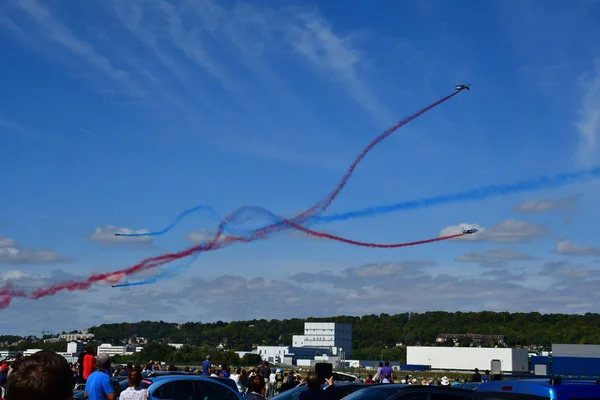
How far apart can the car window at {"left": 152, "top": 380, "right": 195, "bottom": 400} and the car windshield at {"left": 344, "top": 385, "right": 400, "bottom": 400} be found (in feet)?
14.0

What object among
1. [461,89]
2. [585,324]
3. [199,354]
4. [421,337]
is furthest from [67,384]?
[421,337]

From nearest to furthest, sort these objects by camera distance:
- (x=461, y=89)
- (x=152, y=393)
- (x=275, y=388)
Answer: (x=152, y=393)
(x=275, y=388)
(x=461, y=89)

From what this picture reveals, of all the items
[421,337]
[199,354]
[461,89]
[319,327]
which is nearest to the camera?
[461,89]

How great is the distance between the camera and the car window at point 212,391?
14.8 m

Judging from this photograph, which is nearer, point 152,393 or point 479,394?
point 479,394

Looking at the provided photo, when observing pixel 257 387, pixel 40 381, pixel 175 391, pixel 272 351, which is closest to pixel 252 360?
pixel 272 351

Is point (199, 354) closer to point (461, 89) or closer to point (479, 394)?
point (461, 89)

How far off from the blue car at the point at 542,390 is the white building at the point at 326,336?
14850cm

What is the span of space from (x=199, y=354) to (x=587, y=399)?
321ft

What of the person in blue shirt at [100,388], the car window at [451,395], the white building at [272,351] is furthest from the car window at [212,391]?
the white building at [272,351]

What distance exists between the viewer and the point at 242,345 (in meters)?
182

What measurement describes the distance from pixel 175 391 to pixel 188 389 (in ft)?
0.89

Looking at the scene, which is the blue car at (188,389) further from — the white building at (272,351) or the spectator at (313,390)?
the white building at (272,351)

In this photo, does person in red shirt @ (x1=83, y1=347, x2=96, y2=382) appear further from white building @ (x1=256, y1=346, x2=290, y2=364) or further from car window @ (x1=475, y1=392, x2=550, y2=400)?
white building @ (x1=256, y1=346, x2=290, y2=364)
